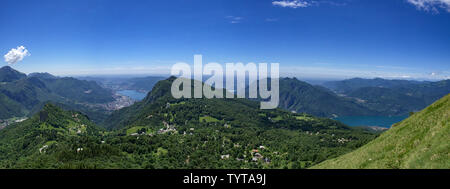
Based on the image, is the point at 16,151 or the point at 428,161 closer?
the point at 428,161

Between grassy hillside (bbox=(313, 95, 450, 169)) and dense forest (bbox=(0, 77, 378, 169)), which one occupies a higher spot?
grassy hillside (bbox=(313, 95, 450, 169))

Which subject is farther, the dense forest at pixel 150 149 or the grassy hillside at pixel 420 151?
the dense forest at pixel 150 149

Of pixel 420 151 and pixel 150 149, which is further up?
pixel 420 151

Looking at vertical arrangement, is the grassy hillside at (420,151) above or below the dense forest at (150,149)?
above

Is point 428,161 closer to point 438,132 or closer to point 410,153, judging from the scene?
point 410,153

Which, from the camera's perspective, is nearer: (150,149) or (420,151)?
(420,151)

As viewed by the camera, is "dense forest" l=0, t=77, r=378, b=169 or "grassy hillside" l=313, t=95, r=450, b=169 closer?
"grassy hillside" l=313, t=95, r=450, b=169
